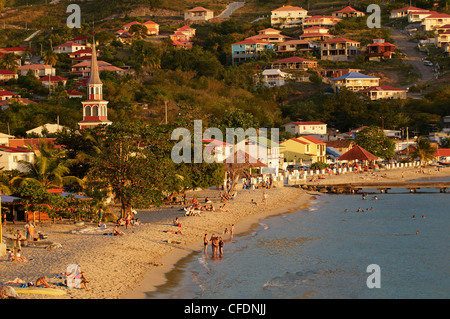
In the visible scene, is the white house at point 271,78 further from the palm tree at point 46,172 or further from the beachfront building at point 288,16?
the palm tree at point 46,172

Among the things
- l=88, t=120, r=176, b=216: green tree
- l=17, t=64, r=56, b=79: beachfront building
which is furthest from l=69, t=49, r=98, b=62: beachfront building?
l=88, t=120, r=176, b=216: green tree

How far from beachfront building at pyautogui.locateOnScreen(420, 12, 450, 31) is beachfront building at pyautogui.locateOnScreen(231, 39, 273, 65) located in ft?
95.2

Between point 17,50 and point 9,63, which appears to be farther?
point 17,50

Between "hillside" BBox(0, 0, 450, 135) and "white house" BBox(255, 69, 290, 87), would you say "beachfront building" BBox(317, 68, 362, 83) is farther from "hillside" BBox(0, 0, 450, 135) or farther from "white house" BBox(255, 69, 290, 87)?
"white house" BBox(255, 69, 290, 87)

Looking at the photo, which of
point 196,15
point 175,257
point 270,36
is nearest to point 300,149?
point 175,257

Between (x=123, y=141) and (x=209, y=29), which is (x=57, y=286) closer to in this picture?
(x=123, y=141)

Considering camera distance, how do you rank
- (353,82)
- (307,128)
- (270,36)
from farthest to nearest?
1. (270,36)
2. (353,82)
3. (307,128)

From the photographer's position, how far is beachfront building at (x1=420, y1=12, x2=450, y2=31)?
415ft

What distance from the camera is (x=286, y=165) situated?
241 feet

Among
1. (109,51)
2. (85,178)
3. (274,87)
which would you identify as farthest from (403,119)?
(85,178)

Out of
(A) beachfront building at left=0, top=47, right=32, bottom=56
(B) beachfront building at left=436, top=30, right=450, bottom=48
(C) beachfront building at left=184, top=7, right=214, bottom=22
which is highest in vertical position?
(C) beachfront building at left=184, top=7, right=214, bottom=22

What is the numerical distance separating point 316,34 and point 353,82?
20.0m

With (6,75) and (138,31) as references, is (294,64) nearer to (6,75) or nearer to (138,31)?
(138,31)

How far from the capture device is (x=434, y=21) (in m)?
127
